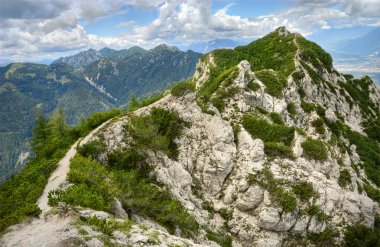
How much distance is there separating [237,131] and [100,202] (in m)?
40.5

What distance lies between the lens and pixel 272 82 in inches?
3757

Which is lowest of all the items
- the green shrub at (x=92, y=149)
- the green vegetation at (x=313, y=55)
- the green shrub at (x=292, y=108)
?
the green shrub at (x=92, y=149)

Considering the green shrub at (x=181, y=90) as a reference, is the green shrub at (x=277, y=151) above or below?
below

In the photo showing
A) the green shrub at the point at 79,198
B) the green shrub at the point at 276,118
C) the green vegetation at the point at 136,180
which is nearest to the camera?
the green shrub at the point at 79,198

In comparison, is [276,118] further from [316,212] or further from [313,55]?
[313,55]

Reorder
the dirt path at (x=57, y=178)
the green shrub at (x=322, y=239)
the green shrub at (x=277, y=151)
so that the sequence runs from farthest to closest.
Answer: the green shrub at (x=277, y=151) → the green shrub at (x=322, y=239) → the dirt path at (x=57, y=178)

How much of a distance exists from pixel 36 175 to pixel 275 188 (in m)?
39.9

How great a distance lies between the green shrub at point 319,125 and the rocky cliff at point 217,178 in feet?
2.91

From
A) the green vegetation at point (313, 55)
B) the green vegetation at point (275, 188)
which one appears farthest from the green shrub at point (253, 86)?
the green vegetation at point (313, 55)

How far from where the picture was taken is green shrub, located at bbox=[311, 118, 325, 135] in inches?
3354

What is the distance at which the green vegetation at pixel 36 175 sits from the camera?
95.6 feet

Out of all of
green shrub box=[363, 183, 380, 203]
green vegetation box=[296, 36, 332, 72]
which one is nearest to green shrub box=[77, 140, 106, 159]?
green shrub box=[363, 183, 380, 203]

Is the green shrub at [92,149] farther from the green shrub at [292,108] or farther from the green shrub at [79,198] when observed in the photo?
the green shrub at [292,108]

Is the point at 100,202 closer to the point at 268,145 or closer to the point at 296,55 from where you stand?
the point at 268,145
